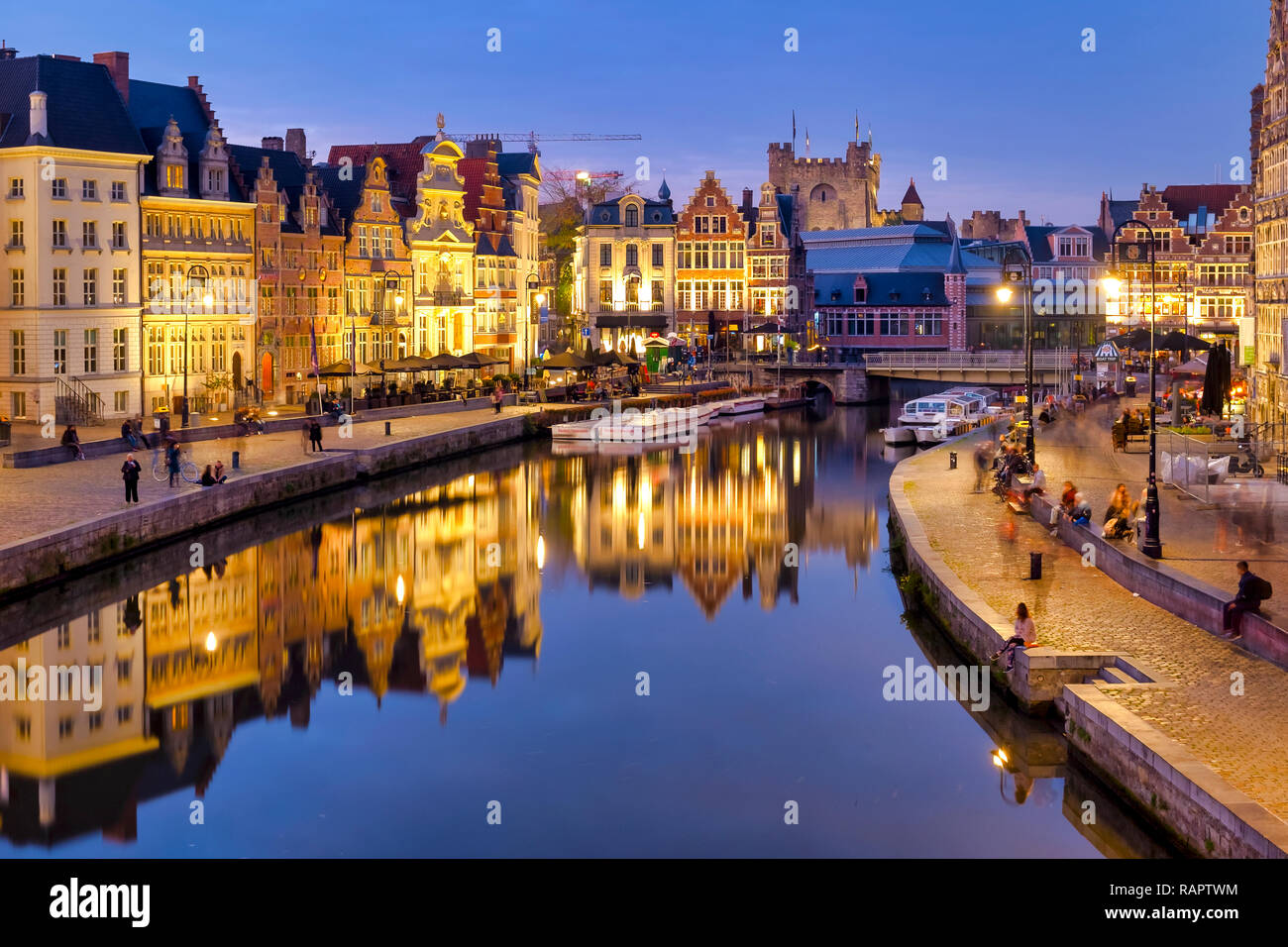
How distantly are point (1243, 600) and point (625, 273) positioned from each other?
255 feet

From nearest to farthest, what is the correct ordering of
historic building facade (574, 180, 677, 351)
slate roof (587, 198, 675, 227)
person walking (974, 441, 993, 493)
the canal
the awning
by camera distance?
the canal
person walking (974, 441, 993, 493)
the awning
historic building facade (574, 180, 677, 351)
slate roof (587, 198, 675, 227)

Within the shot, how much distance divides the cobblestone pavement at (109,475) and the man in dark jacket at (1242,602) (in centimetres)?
2036

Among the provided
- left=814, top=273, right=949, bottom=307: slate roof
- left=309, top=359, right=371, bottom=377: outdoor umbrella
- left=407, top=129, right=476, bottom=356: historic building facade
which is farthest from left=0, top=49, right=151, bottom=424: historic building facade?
left=814, top=273, right=949, bottom=307: slate roof

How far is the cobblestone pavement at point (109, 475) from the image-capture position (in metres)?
30.9

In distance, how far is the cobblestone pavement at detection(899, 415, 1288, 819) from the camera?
16.2 m

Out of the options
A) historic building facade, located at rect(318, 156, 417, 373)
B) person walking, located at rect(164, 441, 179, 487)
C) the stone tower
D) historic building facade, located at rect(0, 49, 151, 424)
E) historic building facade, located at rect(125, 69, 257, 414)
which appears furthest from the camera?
the stone tower

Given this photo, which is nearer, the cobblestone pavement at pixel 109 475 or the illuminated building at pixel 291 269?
the cobblestone pavement at pixel 109 475

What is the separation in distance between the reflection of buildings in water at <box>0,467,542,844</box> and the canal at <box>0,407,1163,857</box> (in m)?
0.07

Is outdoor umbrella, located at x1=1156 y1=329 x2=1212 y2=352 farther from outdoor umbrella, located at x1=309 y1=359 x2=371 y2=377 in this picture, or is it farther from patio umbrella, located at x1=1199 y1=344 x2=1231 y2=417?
outdoor umbrella, located at x1=309 y1=359 x2=371 y2=377

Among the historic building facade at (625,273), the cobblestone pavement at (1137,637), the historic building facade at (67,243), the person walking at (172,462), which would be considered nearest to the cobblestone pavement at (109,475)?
the person walking at (172,462)

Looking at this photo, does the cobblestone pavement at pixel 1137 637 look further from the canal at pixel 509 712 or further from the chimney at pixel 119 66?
the chimney at pixel 119 66

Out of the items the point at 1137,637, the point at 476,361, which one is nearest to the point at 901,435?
the point at 476,361
